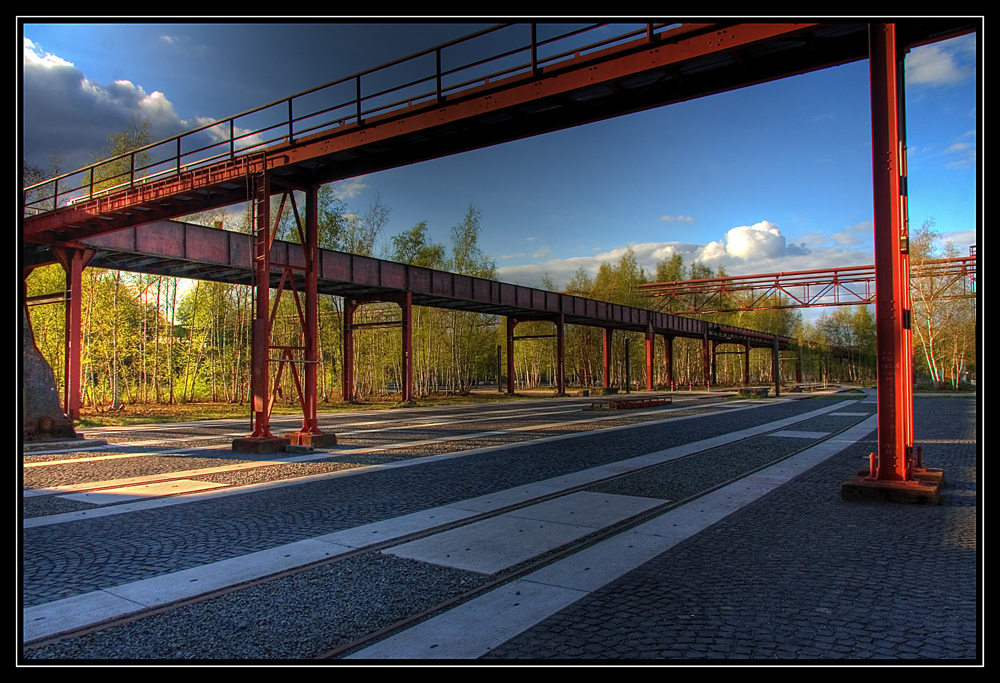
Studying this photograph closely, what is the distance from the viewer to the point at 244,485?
29.8 feet

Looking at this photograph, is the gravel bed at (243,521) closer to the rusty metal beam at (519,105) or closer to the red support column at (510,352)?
the rusty metal beam at (519,105)

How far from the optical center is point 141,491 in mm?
8570

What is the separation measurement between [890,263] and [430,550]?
643 centimetres

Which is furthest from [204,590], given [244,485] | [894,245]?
[894,245]

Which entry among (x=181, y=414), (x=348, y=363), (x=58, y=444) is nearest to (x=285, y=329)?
(x=348, y=363)

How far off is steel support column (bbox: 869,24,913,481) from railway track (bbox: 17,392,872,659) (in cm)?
224

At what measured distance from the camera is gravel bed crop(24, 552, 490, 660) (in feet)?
11.7

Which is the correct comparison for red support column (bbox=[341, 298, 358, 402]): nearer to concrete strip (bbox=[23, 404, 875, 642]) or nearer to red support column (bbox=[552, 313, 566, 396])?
red support column (bbox=[552, 313, 566, 396])

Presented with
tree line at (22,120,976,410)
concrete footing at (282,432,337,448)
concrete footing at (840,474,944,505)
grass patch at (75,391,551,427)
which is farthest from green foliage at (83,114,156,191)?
concrete footing at (840,474,944,505)

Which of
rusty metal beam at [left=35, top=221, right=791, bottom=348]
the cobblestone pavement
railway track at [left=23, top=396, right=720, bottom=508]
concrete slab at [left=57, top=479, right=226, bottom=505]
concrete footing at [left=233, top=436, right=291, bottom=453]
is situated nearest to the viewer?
the cobblestone pavement

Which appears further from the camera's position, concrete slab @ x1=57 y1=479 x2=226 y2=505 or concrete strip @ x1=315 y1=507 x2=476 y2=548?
concrete slab @ x1=57 y1=479 x2=226 y2=505

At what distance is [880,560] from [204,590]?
5.43m

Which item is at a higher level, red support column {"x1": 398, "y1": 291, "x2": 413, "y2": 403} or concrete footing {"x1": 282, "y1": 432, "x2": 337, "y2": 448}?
red support column {"x1": 398, "y1": 291, "x2": 413, "y2": 403}
